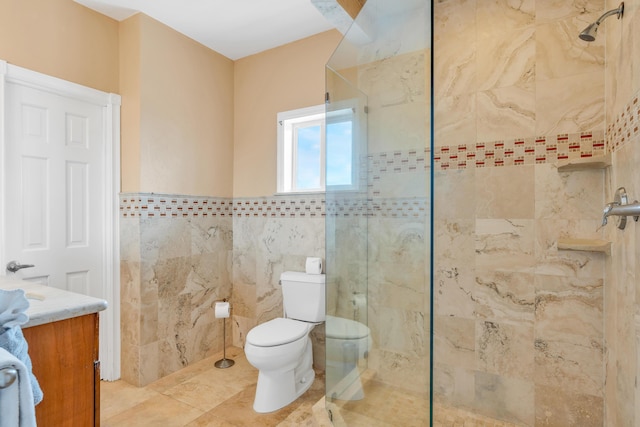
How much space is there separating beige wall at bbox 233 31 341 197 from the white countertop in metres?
1.67

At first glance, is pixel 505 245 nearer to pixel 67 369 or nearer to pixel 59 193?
pixel 67 369

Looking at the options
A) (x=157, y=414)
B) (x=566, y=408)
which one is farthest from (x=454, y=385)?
(x=157, y=414)

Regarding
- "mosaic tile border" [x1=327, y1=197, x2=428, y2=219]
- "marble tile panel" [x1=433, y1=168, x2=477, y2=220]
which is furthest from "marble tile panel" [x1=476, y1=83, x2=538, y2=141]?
"mosaic tile border" [x1=327, y1=197, x2=428, y2=219]

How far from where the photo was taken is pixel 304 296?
235 cm

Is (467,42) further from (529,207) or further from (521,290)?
(521,290)

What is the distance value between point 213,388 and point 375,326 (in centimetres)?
138

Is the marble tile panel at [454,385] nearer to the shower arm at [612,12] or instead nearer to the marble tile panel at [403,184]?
the marble tile panel at [403,184]

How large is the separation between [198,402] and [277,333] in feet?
2.18

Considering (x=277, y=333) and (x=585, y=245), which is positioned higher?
(x=585, y=245)

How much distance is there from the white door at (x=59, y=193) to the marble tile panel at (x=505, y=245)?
245 centimetres

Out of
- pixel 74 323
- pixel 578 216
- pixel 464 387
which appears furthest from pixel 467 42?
pixel 74 323

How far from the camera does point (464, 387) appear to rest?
→ 1881 mm

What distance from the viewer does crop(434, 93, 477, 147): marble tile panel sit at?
6.17 feet

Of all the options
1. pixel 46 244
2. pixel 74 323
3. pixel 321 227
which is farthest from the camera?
pixel 321 227
